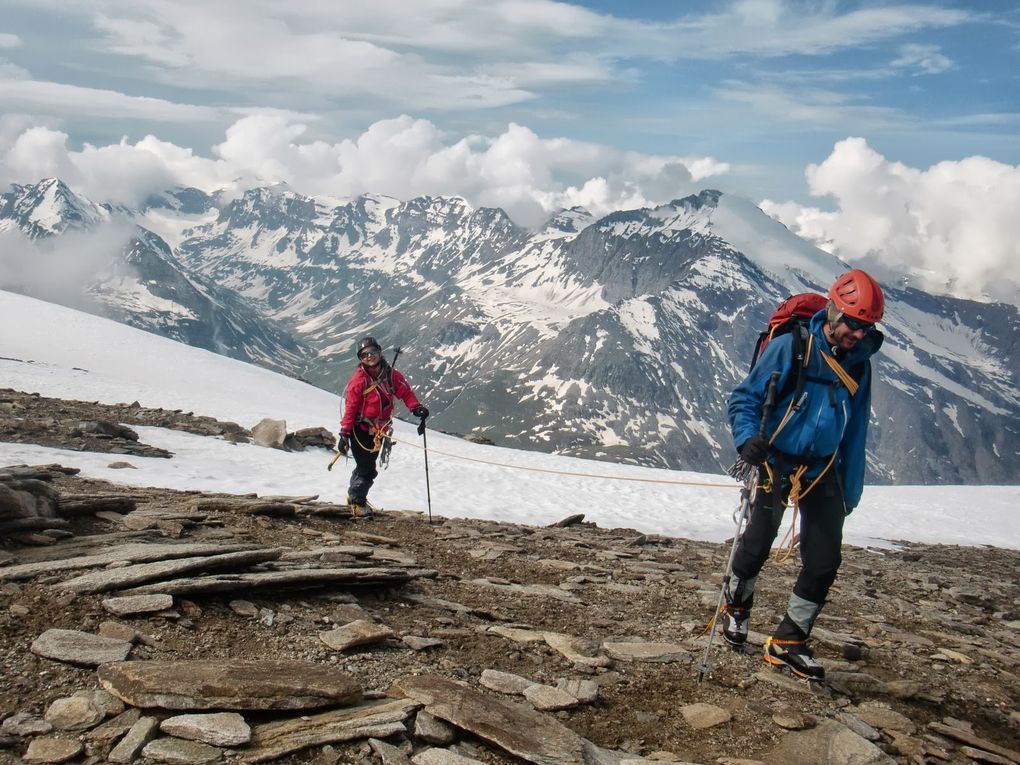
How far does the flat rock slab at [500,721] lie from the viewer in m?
5.70

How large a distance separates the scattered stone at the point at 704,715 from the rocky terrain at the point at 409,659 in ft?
0.07

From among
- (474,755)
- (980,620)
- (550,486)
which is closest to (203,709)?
(474,755)

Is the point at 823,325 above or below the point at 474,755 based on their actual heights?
above

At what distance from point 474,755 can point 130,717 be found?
2.57 metres

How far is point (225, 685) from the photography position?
19.0 ft

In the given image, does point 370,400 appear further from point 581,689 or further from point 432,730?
point 432,730

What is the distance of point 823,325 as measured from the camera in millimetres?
8078

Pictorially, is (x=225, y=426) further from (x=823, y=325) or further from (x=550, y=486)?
(x=823, y=325)

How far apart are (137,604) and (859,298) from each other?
785 centimetres

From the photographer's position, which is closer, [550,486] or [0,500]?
[0,500]

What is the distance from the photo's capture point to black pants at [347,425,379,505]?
16297 millimetres

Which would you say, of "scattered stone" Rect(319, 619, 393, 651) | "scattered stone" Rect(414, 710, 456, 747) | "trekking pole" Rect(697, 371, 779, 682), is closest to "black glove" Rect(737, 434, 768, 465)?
"trekking pole" Rect(697, 371, 779, 682)

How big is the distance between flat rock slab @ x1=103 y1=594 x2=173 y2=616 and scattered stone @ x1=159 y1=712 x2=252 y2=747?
205 centimetres

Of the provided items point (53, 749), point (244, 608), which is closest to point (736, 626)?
point (244, 608)
